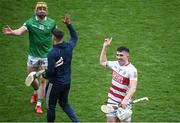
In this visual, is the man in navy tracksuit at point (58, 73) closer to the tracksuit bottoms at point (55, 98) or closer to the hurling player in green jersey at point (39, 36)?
the tracksuit bottoms at point (55, 98)

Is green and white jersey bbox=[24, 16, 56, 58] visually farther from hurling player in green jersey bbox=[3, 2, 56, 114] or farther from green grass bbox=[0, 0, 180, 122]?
green grass bbox=[0, 0, 180, 122]

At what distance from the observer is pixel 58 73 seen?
9.05 metres

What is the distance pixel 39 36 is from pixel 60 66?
144cm

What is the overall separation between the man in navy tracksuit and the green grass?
80 centimetres

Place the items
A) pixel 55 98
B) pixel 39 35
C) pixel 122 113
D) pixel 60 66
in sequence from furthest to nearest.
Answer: pixel 39 35, pixel 55 98, pixel 60 66, pixel 122 113

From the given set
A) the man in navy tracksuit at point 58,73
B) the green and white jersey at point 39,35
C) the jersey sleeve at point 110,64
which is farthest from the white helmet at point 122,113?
the green and white jersey at point 39,35

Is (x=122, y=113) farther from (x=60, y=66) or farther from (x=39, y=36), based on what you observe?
(x=39, y=36)

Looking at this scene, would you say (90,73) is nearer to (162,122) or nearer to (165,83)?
(165,83)

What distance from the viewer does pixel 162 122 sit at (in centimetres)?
989

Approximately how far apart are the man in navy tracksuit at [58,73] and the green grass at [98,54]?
802 mm

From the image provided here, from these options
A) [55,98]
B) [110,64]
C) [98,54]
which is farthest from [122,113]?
[98,54]

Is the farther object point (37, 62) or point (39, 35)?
point (37, 62)

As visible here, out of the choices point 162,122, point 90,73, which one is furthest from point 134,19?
point 162,122

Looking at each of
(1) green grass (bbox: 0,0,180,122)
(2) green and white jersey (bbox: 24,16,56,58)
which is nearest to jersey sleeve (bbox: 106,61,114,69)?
(1) green grass (bbox: 0,0,180,122)
